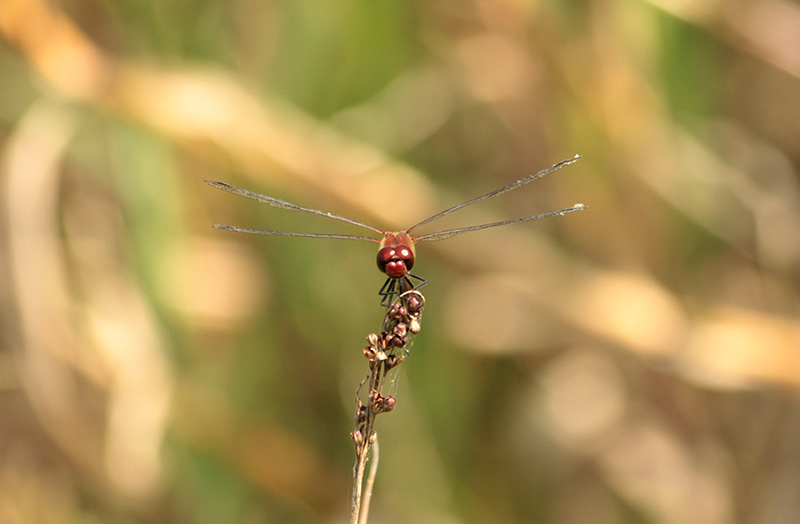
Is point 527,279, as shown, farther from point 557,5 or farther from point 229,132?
point 229,132

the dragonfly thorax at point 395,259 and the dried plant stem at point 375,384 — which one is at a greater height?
the dragonfly thorax at point 395,259

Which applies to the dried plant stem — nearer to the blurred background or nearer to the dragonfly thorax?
the dragonfly thorax

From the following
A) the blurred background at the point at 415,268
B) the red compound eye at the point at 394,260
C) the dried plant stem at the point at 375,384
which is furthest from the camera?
the blurred background at the point at 415,268

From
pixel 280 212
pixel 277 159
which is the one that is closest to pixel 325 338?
Answer: pixel 280 212

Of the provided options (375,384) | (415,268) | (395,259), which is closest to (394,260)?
(395,259)

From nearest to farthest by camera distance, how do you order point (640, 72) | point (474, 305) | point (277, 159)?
point (277, 159) → point (640, 72) → point (474, 305)

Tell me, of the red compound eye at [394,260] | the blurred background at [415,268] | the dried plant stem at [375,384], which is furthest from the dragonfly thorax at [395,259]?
the blurred background at [415,268]

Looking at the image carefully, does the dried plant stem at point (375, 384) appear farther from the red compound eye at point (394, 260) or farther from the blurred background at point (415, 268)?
the blurred background at point (415, 268)
